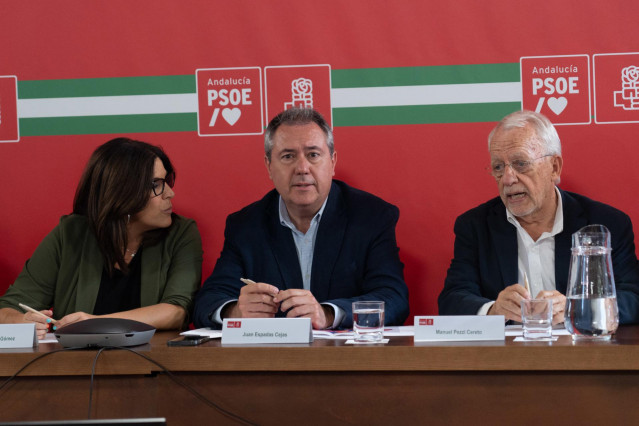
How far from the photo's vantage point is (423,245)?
272 cm

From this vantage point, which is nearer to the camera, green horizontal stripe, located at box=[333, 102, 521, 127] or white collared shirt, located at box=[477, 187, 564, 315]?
white collared shirt, located at box=[477, 187, 564, 315]

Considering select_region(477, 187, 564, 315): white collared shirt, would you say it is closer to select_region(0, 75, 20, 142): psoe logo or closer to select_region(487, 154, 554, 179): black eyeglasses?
select_region(487, 154, 554, 179): black eyeglasses

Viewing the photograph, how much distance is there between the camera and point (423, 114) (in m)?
2.68

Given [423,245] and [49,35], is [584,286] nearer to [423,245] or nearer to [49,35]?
[423,245]

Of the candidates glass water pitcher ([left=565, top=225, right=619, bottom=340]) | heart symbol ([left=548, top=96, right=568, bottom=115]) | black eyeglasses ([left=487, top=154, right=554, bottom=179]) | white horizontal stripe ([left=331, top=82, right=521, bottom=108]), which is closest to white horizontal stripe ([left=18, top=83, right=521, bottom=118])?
white horizontal stripe ([left=331, top=82, right=521, bottom=108])

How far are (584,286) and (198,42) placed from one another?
1883 mm

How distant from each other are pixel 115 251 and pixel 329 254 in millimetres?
756

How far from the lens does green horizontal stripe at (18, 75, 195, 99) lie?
2799 millimetres

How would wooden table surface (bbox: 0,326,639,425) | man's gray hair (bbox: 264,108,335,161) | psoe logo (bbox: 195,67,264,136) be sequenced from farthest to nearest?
1. psoe logo (bbox: 195,67,264,136)
2. man's gray hair (bbox: 264,108,335,161)
3. wooden table surface (bbox: 0,326,639,425)

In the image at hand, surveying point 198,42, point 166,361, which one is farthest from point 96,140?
point 166,361

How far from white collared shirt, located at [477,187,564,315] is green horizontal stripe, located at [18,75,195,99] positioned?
4.56 ft

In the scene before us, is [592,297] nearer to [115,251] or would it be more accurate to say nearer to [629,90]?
[629,90]

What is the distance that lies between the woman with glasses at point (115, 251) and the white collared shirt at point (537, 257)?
1107 millimetres

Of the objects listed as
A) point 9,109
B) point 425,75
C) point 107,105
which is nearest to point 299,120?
point 425,75
